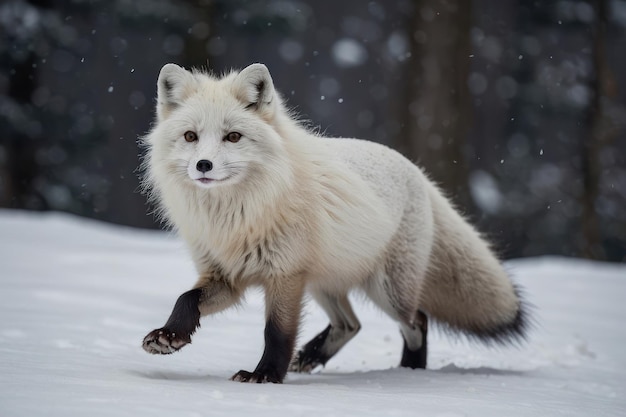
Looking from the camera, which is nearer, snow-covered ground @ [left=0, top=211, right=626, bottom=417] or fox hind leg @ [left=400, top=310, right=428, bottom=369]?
snow-covered ground @ [left=0, top=211, right=626, bottom=417]

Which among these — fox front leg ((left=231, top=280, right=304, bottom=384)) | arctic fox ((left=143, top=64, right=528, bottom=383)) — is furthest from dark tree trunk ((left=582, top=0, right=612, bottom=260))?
fox front leg ((left=231, top=280, right=304, bottom=384))

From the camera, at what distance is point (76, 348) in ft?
15.4

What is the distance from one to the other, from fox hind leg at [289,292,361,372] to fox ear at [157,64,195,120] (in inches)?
71.9

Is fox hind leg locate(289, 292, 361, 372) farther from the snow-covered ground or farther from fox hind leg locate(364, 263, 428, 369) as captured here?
fox hind leg locate(364, 263, 428, 369)

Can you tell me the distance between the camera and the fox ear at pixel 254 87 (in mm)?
4469

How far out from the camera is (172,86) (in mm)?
4586

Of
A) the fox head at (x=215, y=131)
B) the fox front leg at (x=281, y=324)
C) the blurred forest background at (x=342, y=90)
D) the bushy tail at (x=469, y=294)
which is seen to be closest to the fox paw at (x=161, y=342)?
the fox front leg at (x=281, y=324)

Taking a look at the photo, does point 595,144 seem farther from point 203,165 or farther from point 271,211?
point 203,165

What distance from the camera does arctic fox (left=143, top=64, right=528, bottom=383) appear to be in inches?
169

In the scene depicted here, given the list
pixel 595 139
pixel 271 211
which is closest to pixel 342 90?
pixel 595 139

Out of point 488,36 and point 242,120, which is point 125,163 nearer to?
point 488,36

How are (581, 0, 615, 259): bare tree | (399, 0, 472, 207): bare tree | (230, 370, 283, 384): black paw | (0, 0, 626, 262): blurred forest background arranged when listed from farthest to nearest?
(0, 0, 626, 262): blurred forest background < (581, 0, 615, 259): bare tree < (399, 0, 472, 207): bare tree < (230, 370, 283, 384): black paw

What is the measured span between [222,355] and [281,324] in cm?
111

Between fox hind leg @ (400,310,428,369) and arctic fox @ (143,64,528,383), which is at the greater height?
arctic fox @ (143,64,528,383)
